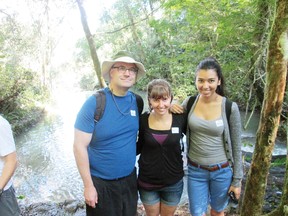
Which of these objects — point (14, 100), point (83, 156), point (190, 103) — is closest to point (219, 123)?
point (190, 103)

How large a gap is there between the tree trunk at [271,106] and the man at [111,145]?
1058 millimetres

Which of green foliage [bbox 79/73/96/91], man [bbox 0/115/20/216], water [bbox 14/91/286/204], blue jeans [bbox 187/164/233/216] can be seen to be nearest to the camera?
man [bbox 0/115/20/216]

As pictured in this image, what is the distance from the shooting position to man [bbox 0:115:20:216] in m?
2.09

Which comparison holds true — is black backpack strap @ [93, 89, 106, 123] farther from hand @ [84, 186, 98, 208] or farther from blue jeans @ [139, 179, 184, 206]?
blue jeans @ [139, 179, 184, 206]

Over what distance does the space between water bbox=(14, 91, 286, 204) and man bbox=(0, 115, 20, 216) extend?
11.7ft

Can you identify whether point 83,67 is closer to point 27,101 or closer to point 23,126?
point 27,101

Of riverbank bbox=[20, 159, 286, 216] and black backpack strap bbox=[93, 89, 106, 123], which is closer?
black backpack strap bbox=[93, 89, 106, 123]

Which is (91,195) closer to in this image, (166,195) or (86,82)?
(166,195)

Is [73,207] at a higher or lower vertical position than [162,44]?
lower

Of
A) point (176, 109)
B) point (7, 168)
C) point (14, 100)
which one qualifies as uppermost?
point (176, 109)

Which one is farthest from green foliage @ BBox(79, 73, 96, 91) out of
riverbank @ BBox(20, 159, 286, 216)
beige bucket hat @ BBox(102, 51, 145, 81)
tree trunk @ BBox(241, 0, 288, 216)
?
tree trunk @ BBox(241, 0, 288, 216)

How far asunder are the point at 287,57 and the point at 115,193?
1.78m

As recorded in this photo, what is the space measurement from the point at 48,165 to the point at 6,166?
657 cm

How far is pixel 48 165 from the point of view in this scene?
326 inches
